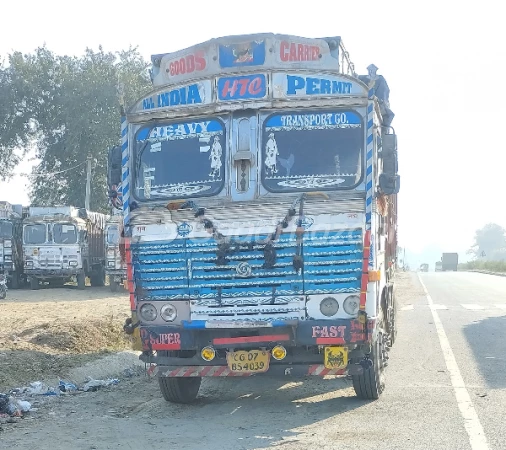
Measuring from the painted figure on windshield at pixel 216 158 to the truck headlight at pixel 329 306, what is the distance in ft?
5.59

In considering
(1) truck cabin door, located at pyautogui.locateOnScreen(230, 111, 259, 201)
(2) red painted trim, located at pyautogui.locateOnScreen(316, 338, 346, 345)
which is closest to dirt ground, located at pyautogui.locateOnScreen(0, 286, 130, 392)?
(1) truck cabin door, located at pyautogui.locateOnScreen(230, 111, 259, 201)

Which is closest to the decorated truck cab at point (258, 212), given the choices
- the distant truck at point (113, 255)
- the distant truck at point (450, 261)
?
the distant truck at point (113, 255)

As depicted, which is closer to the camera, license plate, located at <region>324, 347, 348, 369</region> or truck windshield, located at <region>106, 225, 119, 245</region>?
license plate, located at <region>324, 347, 348, 369</region>

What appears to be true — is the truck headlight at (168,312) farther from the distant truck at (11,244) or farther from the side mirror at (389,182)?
the distant truck at (11,244)

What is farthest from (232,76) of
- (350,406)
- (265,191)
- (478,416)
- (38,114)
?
(38,114)

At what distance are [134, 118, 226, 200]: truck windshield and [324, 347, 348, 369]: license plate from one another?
2.01m

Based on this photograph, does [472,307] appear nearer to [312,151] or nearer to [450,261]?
[312,151]

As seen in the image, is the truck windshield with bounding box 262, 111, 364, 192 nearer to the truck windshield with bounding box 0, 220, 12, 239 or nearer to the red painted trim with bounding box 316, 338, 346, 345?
the red painted trim with bounding box 316, 338, 346, 345

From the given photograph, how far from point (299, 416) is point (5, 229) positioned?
935 inches

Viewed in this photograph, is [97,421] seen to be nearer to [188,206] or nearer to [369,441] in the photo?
[188,206]

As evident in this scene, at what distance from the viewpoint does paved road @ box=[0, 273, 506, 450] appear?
6699mm

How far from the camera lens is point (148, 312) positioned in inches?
314

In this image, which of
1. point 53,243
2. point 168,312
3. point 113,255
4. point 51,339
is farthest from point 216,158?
point 53,243

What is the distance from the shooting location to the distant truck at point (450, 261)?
328 feet
